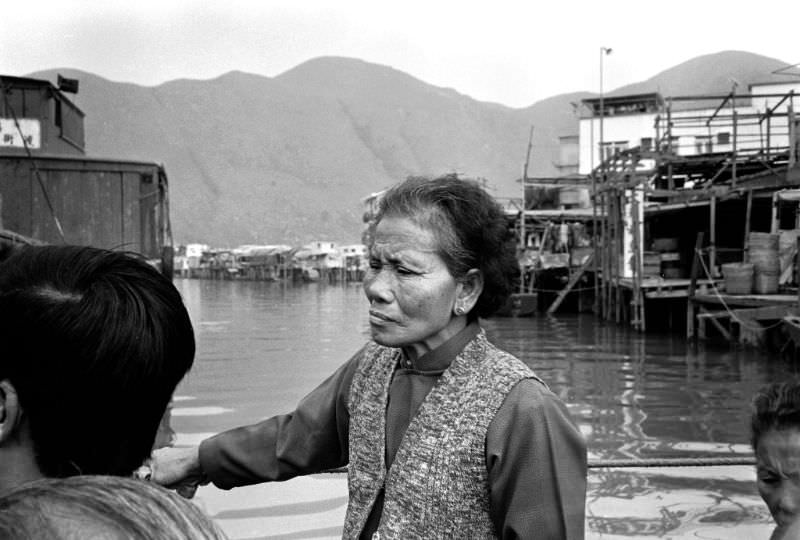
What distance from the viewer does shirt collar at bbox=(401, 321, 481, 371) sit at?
2.15 metres

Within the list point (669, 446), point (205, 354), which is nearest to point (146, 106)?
point (205, 354)

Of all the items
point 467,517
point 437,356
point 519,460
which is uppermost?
point 437,356

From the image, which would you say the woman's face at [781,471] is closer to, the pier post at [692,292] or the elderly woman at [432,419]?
the elderly woman at [432,419]

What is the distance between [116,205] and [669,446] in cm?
912

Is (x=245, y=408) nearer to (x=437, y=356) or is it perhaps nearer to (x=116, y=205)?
(x=116, y=205)

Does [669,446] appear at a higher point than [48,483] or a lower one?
lower

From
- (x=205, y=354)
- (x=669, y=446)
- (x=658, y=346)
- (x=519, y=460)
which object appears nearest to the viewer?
(x=519, y=460)

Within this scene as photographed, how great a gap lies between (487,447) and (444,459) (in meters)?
0.10

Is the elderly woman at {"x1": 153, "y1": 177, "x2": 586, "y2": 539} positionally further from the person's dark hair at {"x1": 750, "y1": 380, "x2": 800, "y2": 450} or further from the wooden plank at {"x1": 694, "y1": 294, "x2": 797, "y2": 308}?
the wooden plank at {"x1": 694, "y1": 294, "x2": 797, "y2": 308}

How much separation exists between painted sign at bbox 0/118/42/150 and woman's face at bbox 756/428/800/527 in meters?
16.7

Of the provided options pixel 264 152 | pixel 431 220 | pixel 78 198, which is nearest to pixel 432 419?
pixel 431 220

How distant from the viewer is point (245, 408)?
13969 millimetres

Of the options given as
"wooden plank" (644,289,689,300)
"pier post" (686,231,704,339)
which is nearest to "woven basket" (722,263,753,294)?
"pier post" (686,231,704,339)

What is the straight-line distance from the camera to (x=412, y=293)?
7.17 ft
